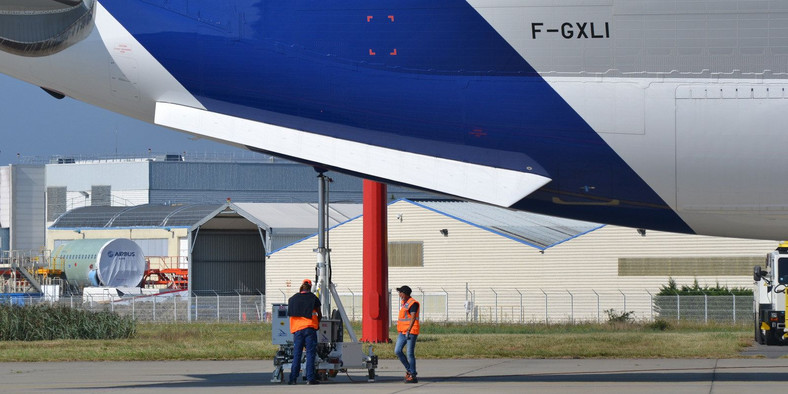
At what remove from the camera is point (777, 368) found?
25625 millimetres

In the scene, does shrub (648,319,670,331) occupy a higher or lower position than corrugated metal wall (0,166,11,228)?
lower

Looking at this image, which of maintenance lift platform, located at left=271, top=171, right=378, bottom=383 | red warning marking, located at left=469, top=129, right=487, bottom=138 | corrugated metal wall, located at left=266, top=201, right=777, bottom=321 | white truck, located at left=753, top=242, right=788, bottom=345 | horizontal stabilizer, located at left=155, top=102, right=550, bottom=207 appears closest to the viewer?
red warning marking, located at left=469, top=129, right=487, bottom=138

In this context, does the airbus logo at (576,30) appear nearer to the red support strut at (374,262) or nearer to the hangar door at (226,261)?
the red support strut at (374,262)

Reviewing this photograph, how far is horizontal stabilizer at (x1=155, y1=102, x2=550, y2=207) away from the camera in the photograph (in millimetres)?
16703

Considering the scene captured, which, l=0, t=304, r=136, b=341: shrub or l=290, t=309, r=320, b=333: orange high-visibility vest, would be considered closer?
l=290, t=309, r=320, b=333: orange high-visibility vest

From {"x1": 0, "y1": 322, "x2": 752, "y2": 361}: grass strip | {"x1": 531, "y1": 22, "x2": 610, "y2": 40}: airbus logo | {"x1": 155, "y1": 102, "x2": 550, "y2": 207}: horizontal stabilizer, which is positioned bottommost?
{"x1": 0, "y1": 322, "x2": 752, "y2": 361}: grass strip

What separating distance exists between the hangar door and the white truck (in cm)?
4375

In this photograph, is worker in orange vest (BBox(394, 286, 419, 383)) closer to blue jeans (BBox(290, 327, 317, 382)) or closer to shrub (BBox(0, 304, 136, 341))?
blue jeans (BBox(290, 327, 317, 382))

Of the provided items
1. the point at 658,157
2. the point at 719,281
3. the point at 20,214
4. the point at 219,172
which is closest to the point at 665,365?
the point at 658,157

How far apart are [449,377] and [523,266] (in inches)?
1315

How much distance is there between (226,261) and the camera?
76.3 m

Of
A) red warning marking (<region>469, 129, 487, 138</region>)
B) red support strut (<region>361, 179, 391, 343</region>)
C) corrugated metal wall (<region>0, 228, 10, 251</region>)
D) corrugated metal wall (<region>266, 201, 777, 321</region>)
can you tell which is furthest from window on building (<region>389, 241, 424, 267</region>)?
corrugated metal wall (<region>0, 228, 10, 251</region>)

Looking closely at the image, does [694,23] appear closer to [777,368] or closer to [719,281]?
[777,368]

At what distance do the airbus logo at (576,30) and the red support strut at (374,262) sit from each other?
64.0 ft
